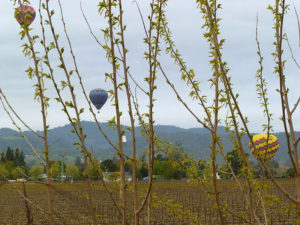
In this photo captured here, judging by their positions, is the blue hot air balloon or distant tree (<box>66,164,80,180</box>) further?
the blue hot air balloon

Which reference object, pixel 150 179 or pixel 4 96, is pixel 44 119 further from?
pixel 150 179

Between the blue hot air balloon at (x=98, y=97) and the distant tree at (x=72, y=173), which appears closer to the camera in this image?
the distant tree at (x=72, y=173)

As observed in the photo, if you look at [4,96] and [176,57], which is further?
[176,57]

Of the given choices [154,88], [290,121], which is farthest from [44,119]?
[290,121]

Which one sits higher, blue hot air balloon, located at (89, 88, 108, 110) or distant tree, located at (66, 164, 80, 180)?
blue hot air balloon, located at (89, 88, 108, 110)

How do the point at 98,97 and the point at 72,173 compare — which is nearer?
the point at 72,173

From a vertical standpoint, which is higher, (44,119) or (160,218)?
(44,119)

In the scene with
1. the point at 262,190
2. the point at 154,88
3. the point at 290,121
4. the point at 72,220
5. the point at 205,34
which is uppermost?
the point at 205,34

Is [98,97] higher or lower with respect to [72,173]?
higher

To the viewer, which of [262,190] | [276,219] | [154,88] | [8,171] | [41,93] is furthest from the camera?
[8,171]

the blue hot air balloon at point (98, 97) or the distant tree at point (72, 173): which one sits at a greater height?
the blue hot air balloon at point (98, 97)

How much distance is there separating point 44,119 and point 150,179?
32.8 inches

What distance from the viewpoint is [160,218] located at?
15922 millimetres

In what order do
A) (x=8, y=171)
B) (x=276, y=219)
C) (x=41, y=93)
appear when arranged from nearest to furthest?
1. (x=41, y=93)
2. (x=276, y=219)
3. (x=8, y=171)
